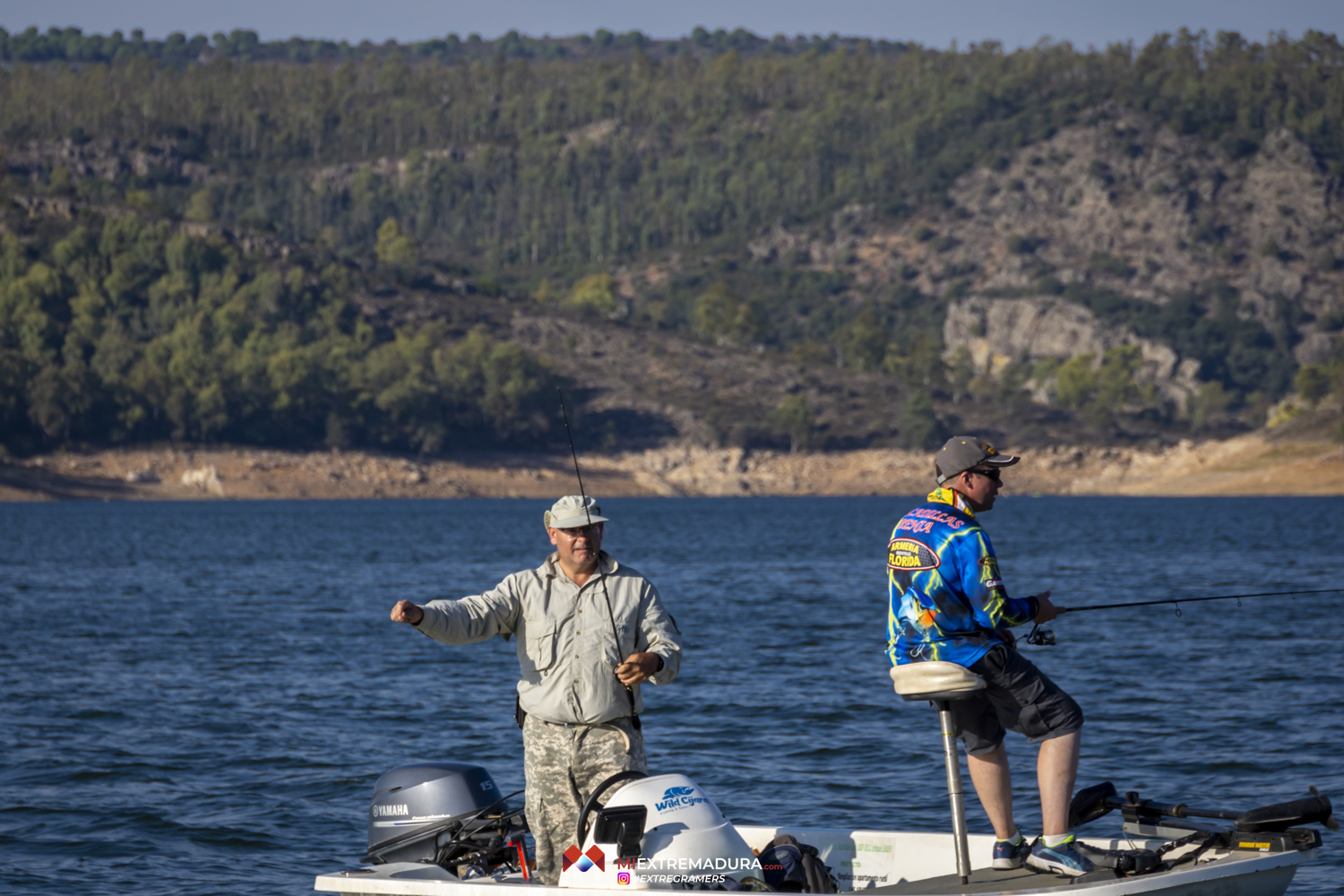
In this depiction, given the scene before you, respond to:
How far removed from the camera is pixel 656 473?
133 m

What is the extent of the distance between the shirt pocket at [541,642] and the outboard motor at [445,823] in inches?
52.1

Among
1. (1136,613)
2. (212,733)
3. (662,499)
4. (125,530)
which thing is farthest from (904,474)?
(212,733)

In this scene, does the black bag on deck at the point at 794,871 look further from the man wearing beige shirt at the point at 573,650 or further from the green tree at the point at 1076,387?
the green tree at the point at 1076,387

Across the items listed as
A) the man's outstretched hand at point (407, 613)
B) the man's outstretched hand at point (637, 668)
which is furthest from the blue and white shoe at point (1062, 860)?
the man's outstretched hand at point (407, 613)

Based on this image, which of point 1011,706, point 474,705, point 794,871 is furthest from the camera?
point 474,705

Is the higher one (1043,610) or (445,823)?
(1043,610)

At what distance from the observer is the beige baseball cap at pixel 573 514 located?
743 centimetres

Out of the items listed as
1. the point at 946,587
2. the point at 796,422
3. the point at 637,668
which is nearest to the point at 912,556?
the point at 946,587

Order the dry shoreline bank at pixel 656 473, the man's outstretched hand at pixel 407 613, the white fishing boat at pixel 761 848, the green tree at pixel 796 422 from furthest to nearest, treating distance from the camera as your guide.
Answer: the green tree at pixel 796 422
the dry shoreline bank at pixel 656 473
the white fishing boat at pixel 761 848
the man's outstretched hand at pixel 407 613

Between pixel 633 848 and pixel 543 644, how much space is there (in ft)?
3.54

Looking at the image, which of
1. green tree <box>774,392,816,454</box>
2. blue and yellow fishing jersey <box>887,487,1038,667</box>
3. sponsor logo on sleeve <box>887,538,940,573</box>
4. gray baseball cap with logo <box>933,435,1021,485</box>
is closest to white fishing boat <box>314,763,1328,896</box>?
blue and yellow fishing jersey <box>887,487,1038,667</box>

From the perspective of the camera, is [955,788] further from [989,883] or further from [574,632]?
[574,632]

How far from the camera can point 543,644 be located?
7.61m

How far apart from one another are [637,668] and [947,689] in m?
1.44
